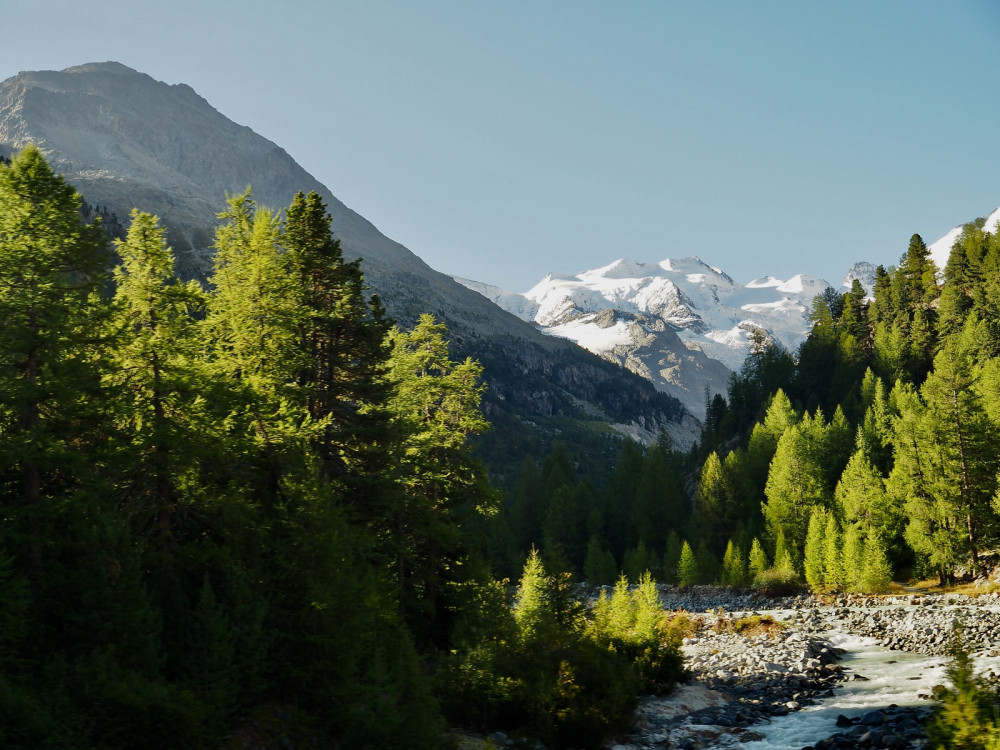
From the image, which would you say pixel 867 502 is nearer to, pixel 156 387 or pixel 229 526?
pixel 229 526

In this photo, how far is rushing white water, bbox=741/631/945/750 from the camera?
2606 cm

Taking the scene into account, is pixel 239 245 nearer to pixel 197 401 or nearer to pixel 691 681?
pixel 197 401

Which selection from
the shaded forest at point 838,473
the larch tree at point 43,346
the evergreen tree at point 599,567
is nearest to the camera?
the larch tree at point 43,346

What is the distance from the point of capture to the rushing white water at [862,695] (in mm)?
26062

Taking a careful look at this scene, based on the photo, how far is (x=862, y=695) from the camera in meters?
30.4

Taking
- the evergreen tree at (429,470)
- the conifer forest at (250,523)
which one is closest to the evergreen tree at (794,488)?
the conifer forest at (250,523)

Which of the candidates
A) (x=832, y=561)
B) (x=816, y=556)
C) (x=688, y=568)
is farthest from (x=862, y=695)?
(x=688, y=568)

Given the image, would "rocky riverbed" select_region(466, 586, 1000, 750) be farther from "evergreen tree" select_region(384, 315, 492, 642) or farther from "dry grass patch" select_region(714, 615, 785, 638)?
"evergreen tree" select_region(384, 315, 492, 642)

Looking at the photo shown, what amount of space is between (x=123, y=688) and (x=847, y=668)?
36.0m

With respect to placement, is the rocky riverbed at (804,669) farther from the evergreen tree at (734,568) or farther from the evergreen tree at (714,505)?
the evergreen tree at (714,505)

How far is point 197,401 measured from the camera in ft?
63.8

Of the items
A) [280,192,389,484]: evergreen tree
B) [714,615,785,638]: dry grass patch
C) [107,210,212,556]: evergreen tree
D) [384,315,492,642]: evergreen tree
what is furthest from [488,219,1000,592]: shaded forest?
[107,210,212,556]: evergreen tree

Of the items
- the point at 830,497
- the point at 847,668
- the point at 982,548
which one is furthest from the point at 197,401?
the point at 830,497

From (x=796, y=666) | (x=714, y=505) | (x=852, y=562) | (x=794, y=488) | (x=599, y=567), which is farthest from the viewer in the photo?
(x=714, y=505)
